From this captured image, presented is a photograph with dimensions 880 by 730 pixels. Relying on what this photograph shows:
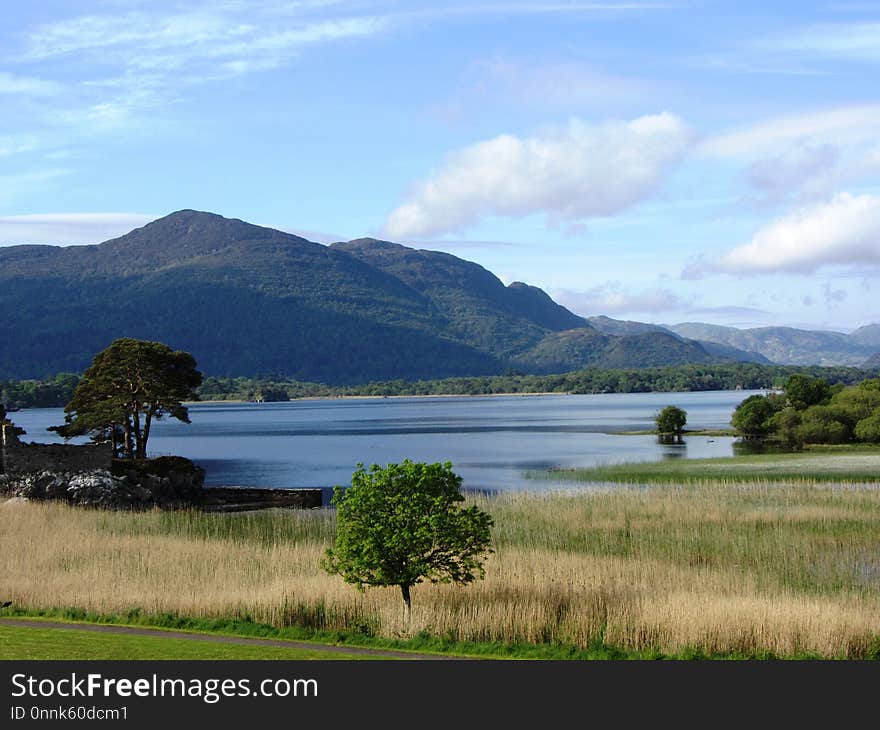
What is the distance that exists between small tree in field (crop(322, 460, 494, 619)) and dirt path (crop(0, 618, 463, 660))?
297cm

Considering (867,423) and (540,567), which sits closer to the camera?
(540,567)

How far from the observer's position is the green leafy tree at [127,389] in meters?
57.2

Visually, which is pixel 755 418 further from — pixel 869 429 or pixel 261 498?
pixel 261 498

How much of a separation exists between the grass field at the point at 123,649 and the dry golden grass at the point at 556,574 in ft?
12.9

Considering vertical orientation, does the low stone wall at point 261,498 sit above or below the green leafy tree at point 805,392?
below

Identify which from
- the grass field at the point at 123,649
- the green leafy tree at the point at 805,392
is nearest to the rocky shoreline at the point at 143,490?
the grass field at the point at 123,649

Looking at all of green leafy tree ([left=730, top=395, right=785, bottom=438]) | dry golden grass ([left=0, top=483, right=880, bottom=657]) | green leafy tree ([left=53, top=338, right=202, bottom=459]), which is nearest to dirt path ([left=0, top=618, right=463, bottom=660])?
dry golden grass ([left=0, top=483, right=880, bottom=657])

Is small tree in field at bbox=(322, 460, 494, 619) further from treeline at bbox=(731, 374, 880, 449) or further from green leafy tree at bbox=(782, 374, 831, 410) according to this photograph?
green leafy tree at bbox=(782, 374, 831, 410)

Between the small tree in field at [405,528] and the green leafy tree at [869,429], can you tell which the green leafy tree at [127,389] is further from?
the green leafy tree at [869,429]

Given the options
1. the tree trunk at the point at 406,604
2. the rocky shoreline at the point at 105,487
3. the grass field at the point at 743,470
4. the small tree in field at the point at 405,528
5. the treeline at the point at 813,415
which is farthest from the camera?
the treeline at the point at 813,415
